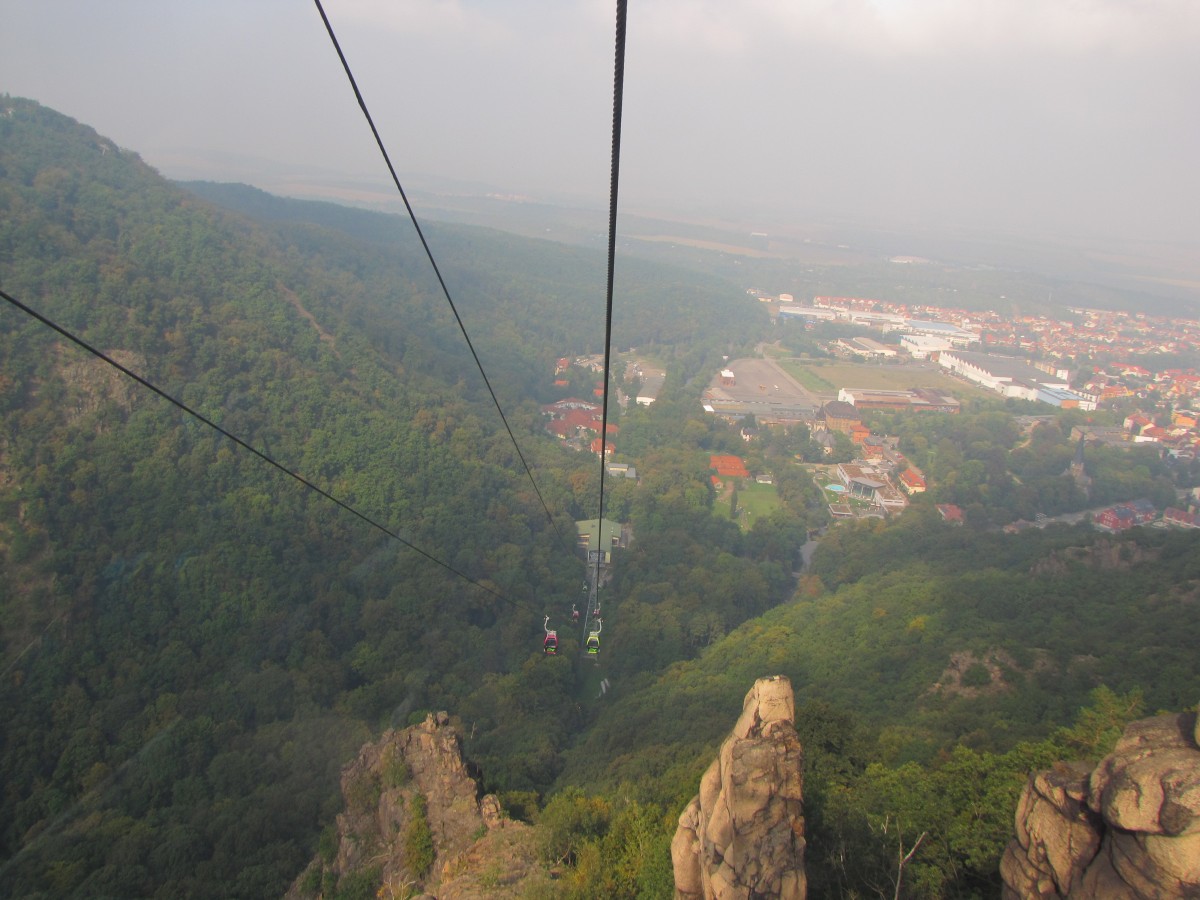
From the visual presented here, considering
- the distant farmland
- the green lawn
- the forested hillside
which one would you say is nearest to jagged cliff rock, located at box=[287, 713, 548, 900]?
the forested hillside

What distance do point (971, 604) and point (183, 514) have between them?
752 inches

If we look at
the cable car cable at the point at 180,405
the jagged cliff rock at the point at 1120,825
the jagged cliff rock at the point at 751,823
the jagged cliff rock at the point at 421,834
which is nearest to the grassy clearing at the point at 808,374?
the cable car cable at the point at 180,405

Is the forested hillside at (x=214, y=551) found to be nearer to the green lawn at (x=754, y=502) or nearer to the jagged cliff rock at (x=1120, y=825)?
the green lawn at (x=754, y=502)

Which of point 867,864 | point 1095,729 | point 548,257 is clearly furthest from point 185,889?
point 548,257

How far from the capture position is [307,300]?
1321 inches

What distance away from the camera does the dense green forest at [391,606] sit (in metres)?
11.2

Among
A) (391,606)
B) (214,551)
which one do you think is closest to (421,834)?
Result: (391,606)

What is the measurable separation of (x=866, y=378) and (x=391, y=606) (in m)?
42.2

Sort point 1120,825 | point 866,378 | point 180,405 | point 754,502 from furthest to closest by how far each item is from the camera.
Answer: point 866,378 < point 754,502 < point 1120,825 < point 180,405

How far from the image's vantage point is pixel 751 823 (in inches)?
207

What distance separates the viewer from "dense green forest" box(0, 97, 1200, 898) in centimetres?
1116

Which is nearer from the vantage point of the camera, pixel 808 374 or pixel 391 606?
pixel 391 606

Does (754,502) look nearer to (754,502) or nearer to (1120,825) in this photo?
(754,502)

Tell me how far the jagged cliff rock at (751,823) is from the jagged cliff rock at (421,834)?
3.48 meters
